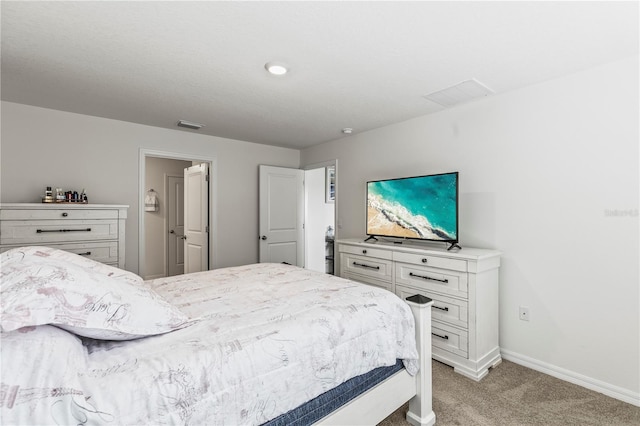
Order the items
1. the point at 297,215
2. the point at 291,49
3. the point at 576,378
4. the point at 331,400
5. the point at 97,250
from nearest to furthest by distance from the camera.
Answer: the point at 331,400, the point at 291,49, the point at 576,378, the point at 97,250, the point at 297,215

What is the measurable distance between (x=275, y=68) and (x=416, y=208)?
187cm

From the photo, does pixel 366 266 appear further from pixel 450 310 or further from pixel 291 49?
pixel 291 49

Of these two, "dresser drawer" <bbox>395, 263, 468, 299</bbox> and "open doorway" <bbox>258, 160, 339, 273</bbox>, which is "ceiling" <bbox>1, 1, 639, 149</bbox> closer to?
"dresser drawer" <bbox>395, 263, 468, 299</bbox>

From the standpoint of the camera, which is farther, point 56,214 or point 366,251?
point 366,251

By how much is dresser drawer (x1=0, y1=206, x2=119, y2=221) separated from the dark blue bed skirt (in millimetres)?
2792

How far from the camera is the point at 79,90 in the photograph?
2.66 m

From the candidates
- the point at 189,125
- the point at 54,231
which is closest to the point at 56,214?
the point at 54,231

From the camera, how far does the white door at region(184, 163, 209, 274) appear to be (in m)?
4.33

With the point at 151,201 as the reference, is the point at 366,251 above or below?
below

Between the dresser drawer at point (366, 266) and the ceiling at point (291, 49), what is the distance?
160 centimetres

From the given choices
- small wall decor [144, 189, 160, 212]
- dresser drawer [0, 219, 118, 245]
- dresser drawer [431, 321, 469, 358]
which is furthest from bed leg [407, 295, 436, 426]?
small wall decor [144, 189, 160, 212]

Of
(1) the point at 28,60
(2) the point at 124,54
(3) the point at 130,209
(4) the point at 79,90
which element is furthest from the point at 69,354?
(3) the point at 130,209

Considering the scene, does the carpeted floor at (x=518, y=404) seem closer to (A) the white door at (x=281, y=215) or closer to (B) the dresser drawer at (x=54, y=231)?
(A) the white door at (x=281, y=215)

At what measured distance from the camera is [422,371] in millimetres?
1827
